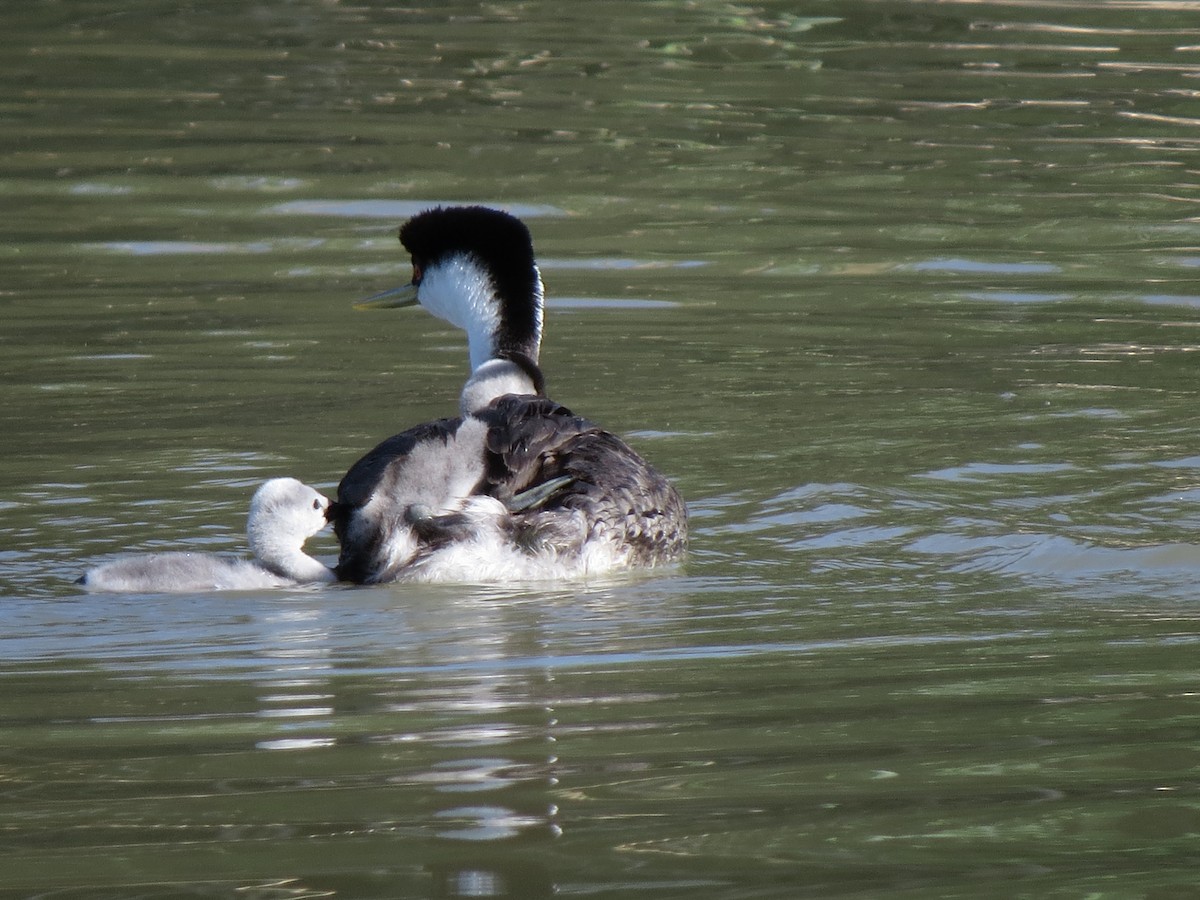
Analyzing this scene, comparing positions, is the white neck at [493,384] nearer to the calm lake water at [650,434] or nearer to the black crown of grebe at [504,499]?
the black crown of grebe at [504,499]

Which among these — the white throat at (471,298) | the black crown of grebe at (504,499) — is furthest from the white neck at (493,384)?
the white throat at (471,298)

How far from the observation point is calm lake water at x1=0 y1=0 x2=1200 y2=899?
4328mm

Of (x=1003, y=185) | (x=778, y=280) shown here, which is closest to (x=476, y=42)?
(x=1003, y=185)

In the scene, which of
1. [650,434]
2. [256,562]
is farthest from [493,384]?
[650,434]

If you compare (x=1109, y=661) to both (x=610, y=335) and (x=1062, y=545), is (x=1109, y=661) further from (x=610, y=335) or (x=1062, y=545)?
(x=610, y=335)

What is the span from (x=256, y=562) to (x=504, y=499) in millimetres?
798

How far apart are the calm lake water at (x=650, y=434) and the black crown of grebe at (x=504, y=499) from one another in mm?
202

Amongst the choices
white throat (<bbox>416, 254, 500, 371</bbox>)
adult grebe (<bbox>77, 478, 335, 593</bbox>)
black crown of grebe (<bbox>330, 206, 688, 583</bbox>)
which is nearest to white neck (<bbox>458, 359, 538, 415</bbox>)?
black crown of grebe (<bbox>330, 206, 688, 583</bbox>)

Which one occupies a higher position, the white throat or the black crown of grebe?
the white throat

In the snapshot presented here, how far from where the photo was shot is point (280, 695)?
210 inches

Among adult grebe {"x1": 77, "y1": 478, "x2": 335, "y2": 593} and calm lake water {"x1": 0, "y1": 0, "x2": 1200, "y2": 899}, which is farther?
adult grebe {"x1": 77, "y1": 478, "x2": 335, "y2": 593}

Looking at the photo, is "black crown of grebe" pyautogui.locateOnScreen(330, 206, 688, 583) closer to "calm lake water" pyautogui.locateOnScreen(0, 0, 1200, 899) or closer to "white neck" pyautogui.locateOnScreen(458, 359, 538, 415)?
"white neck" pyautogui.locateOnScreen(458, 359, 538, 415)

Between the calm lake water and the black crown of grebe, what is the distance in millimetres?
202

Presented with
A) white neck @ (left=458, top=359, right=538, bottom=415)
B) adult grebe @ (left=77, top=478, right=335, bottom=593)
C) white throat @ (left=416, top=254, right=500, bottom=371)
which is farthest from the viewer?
white throat @ (left=416, top=254, right=500, bottom=371)
